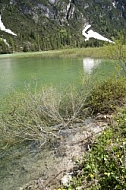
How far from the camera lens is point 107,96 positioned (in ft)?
49.1

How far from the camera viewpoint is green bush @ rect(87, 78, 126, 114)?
49.0ft

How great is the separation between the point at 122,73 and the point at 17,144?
9806mm

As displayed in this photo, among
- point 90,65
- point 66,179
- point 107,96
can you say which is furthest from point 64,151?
point 90,65

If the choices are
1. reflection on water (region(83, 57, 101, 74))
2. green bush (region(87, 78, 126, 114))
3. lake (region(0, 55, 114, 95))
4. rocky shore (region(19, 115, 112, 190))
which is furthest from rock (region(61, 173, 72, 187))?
reflection on water (region(83, 57, 101, 74))

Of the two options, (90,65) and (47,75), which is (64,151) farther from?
(90,65)

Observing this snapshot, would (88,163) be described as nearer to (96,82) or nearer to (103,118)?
(103,118)

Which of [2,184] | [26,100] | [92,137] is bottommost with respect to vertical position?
[2,184]

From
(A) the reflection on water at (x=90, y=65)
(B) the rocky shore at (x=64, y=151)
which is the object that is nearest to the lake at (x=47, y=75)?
(A) the reflection on water at (x=90, y=65)

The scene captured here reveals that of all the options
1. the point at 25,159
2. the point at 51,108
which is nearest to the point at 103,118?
the point at 51,108

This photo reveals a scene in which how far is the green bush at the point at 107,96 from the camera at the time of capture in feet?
49.0

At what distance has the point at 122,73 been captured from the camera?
63.1 ft

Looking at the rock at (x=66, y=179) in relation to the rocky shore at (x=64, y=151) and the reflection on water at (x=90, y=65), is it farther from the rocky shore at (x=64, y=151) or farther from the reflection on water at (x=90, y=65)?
the reflection on water at (x=90, y=65)

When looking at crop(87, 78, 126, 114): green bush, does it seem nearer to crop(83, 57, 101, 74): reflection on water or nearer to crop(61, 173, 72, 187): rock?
crop(61, 173, 72, 187): rock

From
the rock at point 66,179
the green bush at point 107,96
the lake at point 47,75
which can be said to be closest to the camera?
the rock at point 66,179
